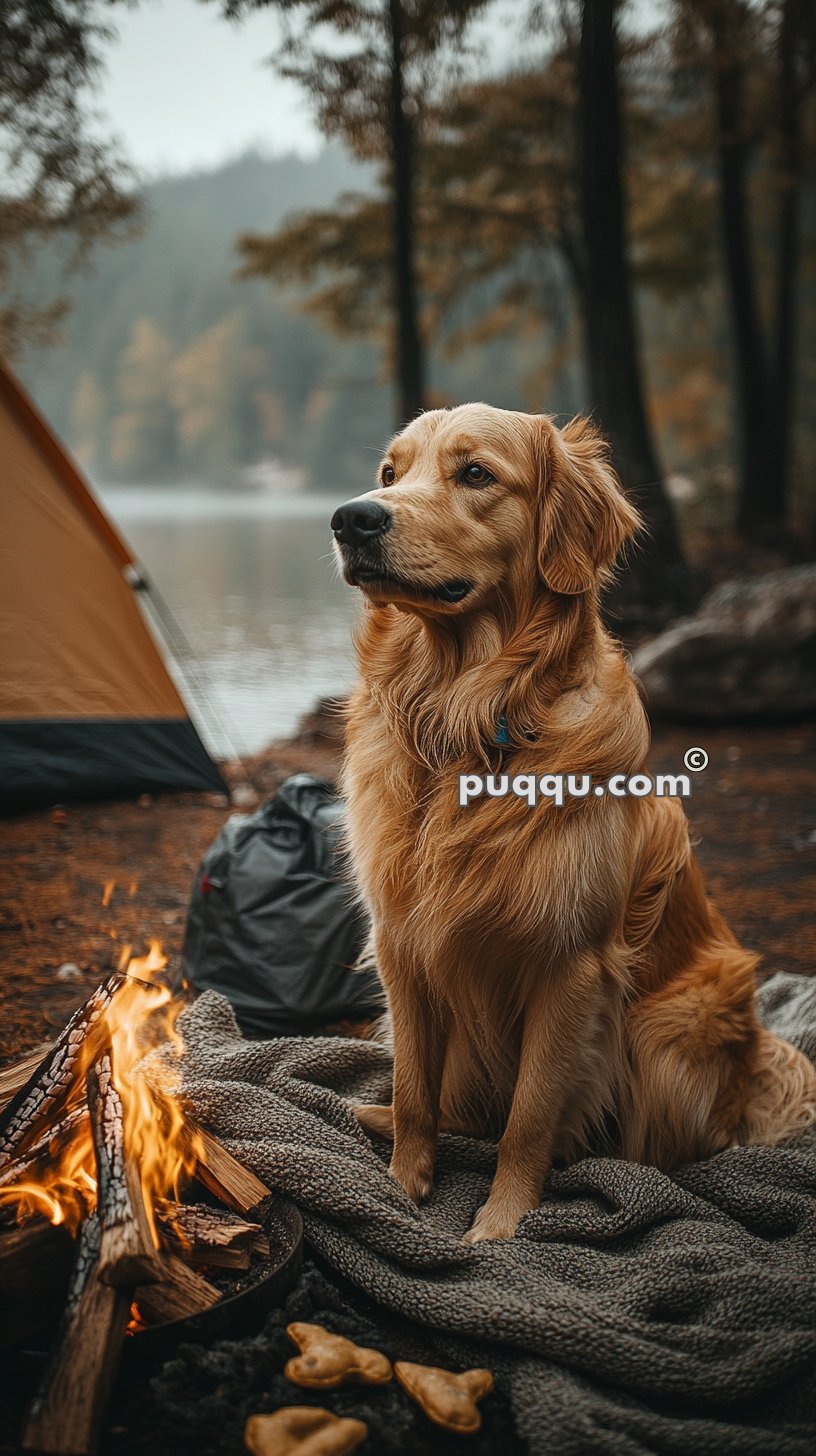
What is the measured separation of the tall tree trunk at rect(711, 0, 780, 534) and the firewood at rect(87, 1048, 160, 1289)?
10238 millimetres

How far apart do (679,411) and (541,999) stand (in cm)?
1722

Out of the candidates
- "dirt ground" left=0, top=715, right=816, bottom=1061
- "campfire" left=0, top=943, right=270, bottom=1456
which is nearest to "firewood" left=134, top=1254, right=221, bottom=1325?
"campfire" left=0, top=943, right=270, bottom=1456

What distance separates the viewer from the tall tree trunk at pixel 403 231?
7492 mm

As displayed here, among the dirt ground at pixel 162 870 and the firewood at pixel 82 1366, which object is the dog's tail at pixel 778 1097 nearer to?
the dirt ground at pixel 162 870

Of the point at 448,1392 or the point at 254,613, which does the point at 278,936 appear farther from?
the point at 254,613

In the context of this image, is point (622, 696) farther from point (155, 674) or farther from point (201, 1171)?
point (155, 674)

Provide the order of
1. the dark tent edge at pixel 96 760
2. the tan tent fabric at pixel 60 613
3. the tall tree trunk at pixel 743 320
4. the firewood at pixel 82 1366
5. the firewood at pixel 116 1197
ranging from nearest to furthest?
the firewood at pixel 82 1366, the firewood at pixel 116 1197, the tan tent fabric at pixel 60 613, the dark tent edge at pixel 96 760, the tall tree trunk at pixel 743 320

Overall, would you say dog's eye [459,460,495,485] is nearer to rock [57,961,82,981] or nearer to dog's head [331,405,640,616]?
dog's head [331,405,640,616]

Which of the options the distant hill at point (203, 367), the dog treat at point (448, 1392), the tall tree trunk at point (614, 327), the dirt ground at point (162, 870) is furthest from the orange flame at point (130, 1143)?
the distant hill at point (203, 367)

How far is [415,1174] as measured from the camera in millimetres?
2088

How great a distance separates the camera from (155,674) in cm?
447

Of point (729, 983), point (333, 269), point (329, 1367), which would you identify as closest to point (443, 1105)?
point (729, 983)

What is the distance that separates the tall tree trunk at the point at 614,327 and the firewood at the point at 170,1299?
5496 millimetres

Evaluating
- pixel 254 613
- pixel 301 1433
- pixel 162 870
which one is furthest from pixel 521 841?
pixel 254 613
